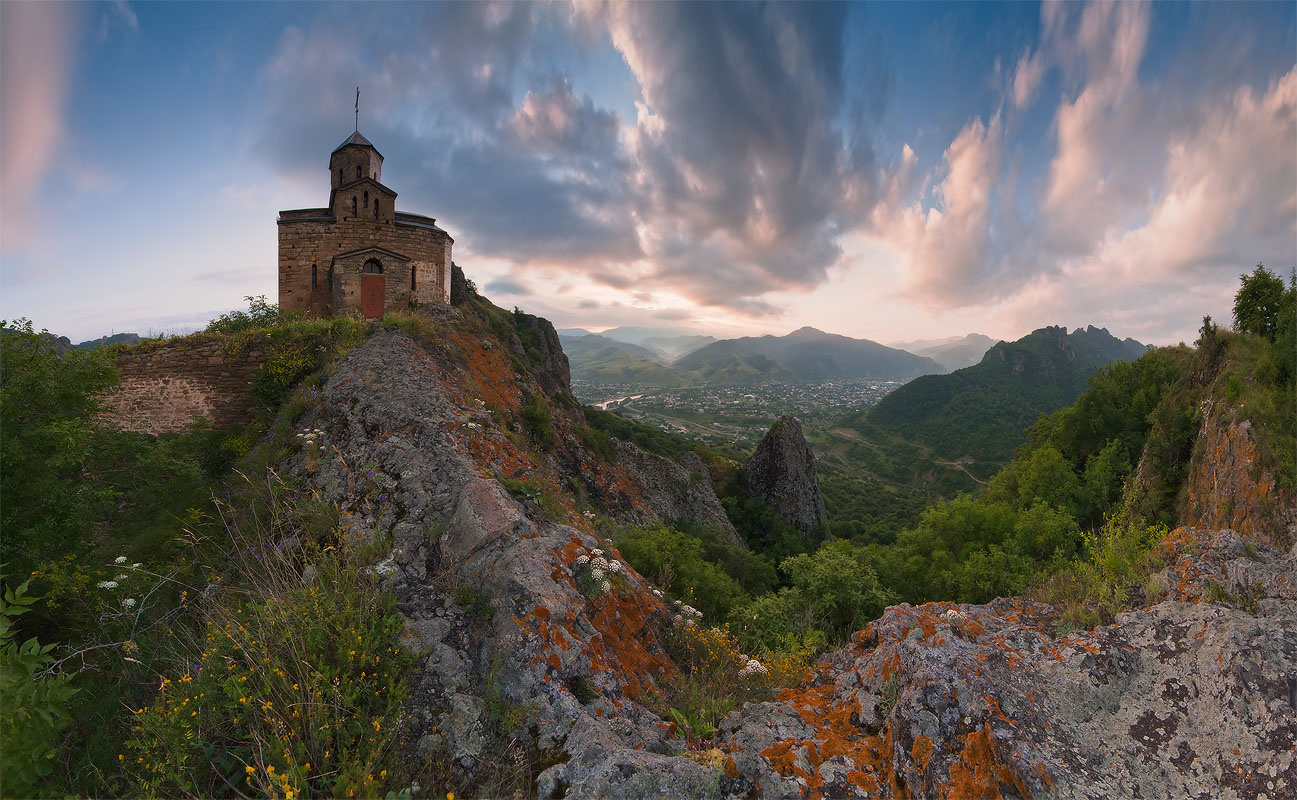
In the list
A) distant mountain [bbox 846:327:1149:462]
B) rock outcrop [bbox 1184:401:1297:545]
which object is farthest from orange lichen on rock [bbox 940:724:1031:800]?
distant mountain [bbox 846:327:1149:462]

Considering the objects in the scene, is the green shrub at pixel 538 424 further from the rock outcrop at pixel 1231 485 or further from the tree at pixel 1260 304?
the tree at pixel 1260 304

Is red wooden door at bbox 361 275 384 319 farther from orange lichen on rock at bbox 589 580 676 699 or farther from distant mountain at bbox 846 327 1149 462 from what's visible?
distant mountain at bbox 846 327 1149 462

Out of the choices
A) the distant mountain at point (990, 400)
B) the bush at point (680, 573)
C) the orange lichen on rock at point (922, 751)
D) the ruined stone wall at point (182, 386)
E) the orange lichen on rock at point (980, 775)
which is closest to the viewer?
the orange lichen on rock at point (980, 775)

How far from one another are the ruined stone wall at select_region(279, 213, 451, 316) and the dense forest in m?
1.56

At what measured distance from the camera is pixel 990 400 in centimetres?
10312

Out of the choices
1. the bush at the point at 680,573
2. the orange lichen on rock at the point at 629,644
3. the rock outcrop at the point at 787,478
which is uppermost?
the orange lichen on rock at the point at 629,644

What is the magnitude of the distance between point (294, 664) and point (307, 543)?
112 inches

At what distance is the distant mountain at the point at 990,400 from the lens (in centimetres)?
9088

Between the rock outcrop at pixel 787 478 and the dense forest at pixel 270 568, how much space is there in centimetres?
1813

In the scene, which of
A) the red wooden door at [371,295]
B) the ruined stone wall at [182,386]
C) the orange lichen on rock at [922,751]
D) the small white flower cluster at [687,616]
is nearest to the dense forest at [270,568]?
the ruined stone wall at [182,386]

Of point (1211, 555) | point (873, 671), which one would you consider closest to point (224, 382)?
point (873, 671)

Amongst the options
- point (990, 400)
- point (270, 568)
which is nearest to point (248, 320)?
point (270, 568)

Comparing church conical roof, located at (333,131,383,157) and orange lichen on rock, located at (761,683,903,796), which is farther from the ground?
church conical roof, located at (333,131,383,157)

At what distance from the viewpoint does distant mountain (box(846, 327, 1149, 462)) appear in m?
90.9
